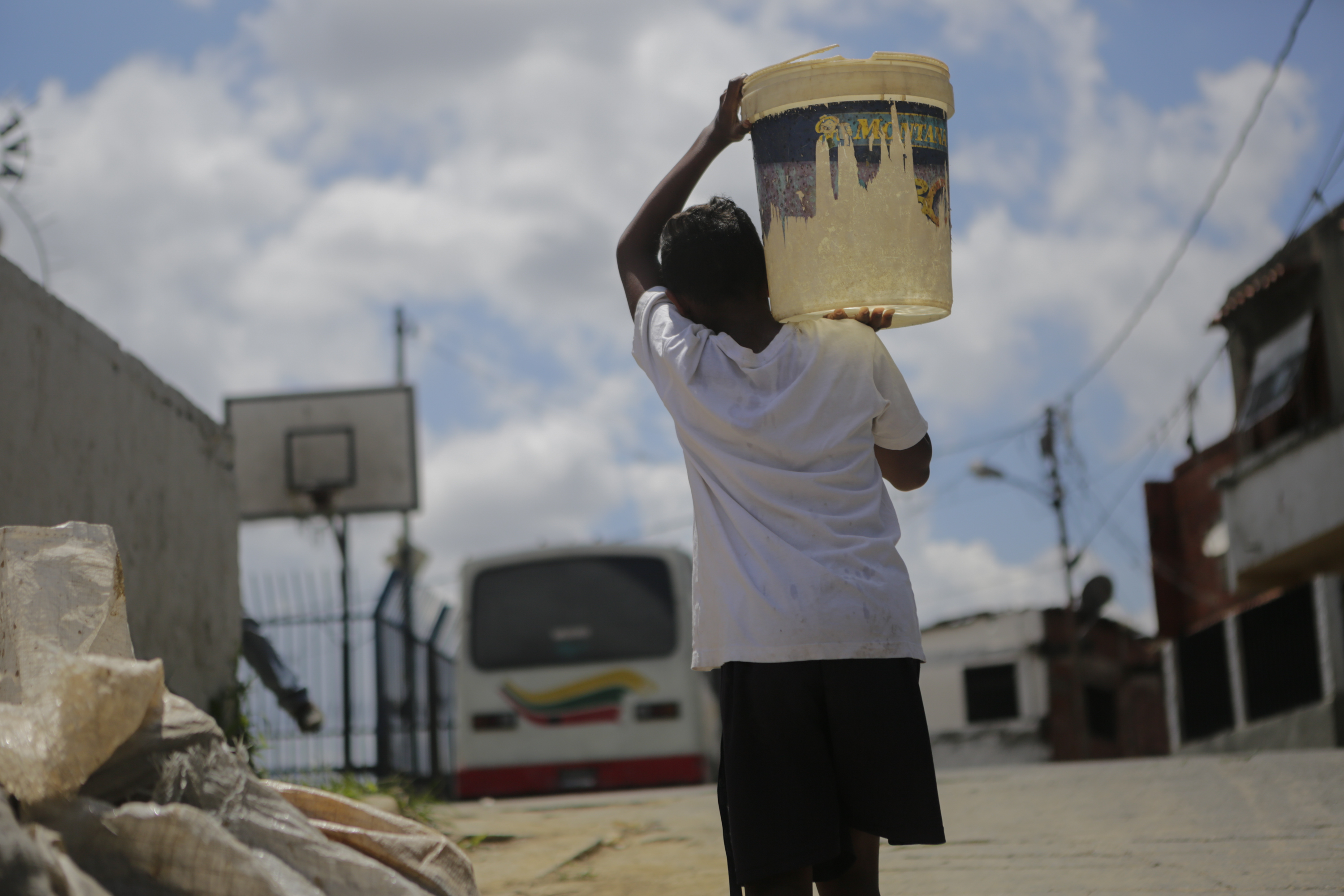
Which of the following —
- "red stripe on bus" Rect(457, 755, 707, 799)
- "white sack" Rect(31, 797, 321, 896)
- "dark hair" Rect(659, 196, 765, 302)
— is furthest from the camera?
"red stripe on bus" Rect(457, 755, 707, 799)

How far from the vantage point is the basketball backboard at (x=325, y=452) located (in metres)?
16.1

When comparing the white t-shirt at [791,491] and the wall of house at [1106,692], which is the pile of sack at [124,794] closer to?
the white t-shirt at [791,491]

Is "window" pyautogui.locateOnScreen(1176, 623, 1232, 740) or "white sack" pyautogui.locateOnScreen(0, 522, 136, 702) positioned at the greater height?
"white sack" pyautogui.locateOnScreen(0, 522, 136, 702)

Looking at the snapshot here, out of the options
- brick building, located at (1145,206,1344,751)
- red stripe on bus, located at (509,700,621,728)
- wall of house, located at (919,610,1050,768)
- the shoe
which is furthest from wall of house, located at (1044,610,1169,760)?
the shoe

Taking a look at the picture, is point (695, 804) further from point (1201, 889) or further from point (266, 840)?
point (266, 840)

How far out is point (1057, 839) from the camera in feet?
15.0

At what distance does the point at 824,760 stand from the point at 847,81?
1.31 m

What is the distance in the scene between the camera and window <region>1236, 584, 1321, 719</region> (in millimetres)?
16984

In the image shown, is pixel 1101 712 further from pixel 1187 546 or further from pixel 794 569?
pixel 794 569

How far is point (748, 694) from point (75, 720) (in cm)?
115

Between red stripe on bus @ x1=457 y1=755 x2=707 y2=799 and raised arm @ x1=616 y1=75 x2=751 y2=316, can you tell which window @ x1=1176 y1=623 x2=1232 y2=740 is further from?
raised arm @ x1=616 y1=75 x2=751 y2=316

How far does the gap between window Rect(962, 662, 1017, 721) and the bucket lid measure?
94.2 feet

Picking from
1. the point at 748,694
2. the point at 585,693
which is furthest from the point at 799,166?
the point at 585,693

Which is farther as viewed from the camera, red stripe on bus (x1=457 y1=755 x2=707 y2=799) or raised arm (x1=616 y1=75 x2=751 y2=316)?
red stripe on bus (x1=457 y1=755 x2=707 y2=799)
